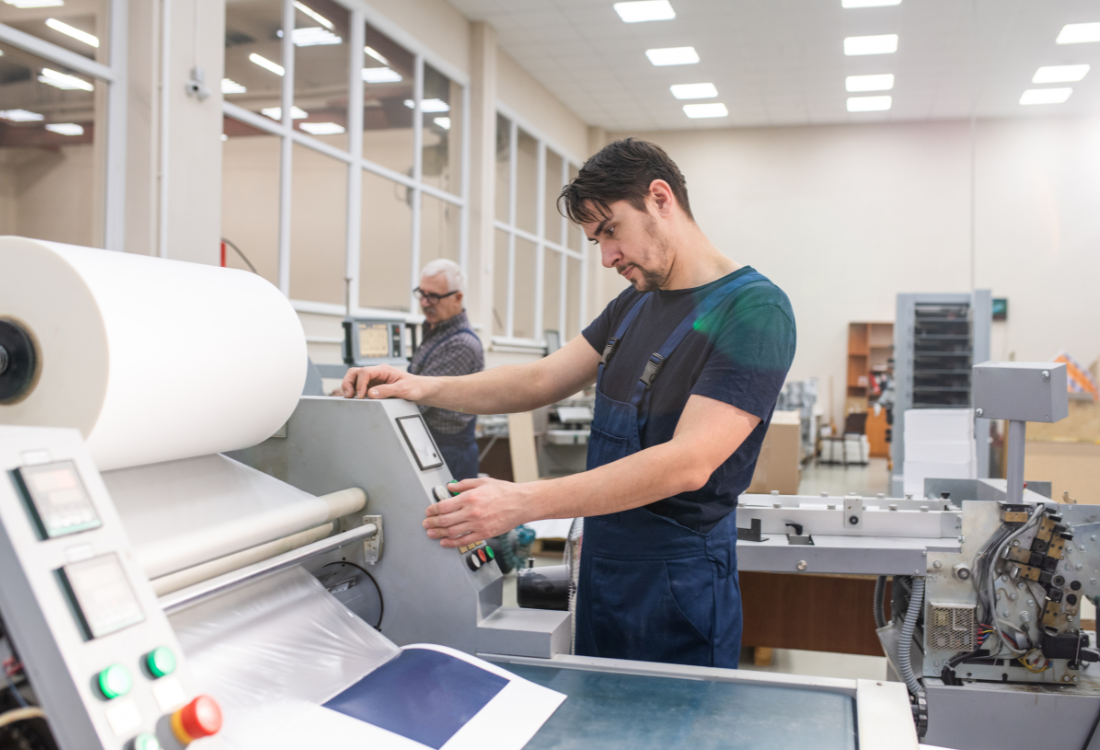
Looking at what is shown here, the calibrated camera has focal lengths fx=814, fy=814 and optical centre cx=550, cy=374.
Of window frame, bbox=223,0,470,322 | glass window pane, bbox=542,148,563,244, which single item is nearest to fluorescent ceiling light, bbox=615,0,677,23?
window frame, bbox=223,0,470,322

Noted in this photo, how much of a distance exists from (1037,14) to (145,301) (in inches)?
296

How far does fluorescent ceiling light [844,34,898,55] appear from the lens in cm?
702

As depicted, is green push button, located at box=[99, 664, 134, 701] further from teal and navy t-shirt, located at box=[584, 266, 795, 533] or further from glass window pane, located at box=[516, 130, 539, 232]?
glass window pane, located at box=[516, 130, 539, 232]

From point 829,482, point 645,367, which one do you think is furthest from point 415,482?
point 829,482

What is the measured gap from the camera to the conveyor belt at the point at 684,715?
0.89 m

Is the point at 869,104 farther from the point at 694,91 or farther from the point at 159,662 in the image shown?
the point at 159,662

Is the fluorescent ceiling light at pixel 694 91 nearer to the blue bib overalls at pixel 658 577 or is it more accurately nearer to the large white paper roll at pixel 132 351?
the blue bib overalls at pixel 658 577

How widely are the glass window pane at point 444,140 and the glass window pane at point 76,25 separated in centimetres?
336

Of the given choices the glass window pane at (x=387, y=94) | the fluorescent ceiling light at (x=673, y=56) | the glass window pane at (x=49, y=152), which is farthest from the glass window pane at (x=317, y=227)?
the glass window pane at (x=49, y=152)

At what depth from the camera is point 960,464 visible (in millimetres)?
3293

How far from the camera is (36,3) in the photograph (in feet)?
11.4

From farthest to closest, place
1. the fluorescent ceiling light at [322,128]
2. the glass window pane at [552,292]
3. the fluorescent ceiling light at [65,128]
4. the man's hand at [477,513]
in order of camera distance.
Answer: the glass window pane at [552,292] → the fluorescent ceiling light at [322,128] → the fluorescent ceiling light at [65,128] → the man's hand at [477,513]

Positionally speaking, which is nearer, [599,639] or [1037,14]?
[599,639]

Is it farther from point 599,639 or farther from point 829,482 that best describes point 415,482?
point 829,482
